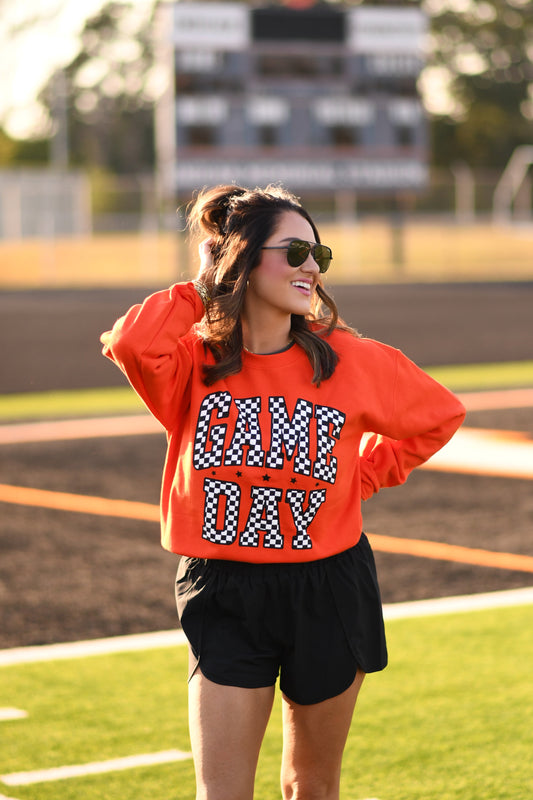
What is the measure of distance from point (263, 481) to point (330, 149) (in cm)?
2848

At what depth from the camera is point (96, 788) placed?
4.09m

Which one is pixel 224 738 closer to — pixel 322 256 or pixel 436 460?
pixel 322 256

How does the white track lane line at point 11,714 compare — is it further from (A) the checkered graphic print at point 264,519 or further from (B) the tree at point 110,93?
(B) the tree at point 110,93

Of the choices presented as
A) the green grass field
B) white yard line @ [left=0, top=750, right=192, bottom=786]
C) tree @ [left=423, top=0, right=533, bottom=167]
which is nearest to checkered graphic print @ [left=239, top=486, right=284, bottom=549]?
the green grass field

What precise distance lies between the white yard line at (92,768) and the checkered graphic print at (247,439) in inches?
66.2

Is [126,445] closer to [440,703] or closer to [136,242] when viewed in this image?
[440,703]

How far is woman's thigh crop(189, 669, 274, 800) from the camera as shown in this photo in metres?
2.89

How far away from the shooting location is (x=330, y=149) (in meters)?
30.8

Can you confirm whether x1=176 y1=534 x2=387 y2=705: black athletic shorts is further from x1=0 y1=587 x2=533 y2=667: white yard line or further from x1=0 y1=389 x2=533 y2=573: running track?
x1=0 y1=389 x2=533 y2=573: running track

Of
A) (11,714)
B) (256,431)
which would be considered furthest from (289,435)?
(11,714)

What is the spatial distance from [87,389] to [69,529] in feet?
23.6

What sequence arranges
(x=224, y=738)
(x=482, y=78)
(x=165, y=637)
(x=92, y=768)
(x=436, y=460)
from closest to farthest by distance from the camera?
(x=224, y=738) < (x=92, y=768) < (x=165, y=637) < (x=436, y=460) < (x=482, y=78)

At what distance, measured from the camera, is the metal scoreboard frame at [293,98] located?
29.4 m

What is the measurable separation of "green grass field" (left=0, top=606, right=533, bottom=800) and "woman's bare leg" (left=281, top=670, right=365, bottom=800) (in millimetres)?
982
